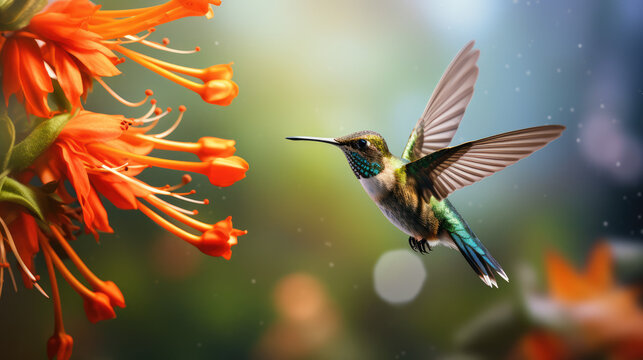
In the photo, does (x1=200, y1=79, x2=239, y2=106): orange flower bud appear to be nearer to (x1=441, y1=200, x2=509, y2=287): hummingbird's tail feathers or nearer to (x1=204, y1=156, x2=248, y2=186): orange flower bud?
(x1=204, y1=156, x2=248, y2=186): orange flower bud

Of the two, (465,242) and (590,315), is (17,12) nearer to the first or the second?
(465,242)

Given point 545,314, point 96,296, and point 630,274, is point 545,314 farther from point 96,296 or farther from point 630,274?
point 96,296

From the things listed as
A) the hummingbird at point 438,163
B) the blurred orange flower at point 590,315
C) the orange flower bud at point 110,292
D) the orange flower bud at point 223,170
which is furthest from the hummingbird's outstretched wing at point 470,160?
the blurred orange flower at point 590,315

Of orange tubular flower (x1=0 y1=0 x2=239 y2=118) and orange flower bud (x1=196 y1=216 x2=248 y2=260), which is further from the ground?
orange tubular flower (x1=0 y1=0 x2=239 y2=118)

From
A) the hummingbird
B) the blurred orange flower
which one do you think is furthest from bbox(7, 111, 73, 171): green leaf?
the blurred orange flower

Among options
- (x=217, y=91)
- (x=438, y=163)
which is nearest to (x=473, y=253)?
(x=438, y=163)

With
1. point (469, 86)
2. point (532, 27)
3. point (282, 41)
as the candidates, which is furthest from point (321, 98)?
point (532, 27)

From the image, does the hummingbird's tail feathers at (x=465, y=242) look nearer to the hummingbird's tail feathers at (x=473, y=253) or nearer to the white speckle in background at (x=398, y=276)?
the hummingbird's tail feathers at (x=473, y=253)
